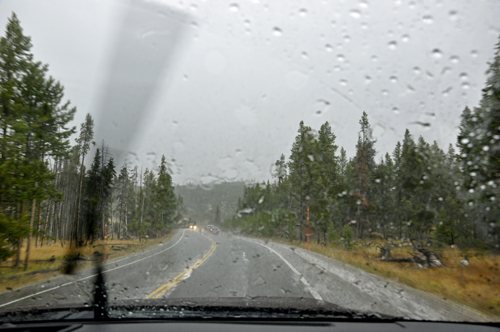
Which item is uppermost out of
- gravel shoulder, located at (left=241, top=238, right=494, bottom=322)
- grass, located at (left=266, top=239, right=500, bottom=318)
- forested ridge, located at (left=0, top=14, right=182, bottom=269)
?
forested ridge, located at (left=0, top=14, right=182, bottom=269)

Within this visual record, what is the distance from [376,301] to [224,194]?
12189cm

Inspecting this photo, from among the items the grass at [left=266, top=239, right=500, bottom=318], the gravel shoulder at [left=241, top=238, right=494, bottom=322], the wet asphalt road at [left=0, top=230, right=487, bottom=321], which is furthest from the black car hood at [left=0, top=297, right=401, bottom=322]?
the grass at [left=266, top=239, right=500, bottom=318]

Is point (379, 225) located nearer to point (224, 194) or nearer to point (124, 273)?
point (124, 273)

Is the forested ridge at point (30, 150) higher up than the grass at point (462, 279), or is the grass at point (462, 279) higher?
the forested ridge at point (30, 150)

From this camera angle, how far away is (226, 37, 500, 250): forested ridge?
1201 centimetres

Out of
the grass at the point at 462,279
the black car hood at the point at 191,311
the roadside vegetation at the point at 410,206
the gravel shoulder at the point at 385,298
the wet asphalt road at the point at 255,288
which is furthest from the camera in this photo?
the roadside vegetation at the point at 410,206

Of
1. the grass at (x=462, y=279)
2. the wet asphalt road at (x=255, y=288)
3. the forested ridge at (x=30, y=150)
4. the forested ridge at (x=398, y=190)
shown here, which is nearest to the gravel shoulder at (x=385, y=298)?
the wet asphalt road at (x=255, y=288)

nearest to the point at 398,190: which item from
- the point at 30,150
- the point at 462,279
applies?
the point at 462,279

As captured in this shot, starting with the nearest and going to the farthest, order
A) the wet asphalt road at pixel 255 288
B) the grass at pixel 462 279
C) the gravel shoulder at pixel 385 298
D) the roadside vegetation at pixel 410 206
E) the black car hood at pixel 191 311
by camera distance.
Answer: the black car hood at pixel 191 311, the gravel shoulder at pixel 385 298, the wet asphalt road at pixel 255 288, the grass at pixel 462 279, the roadside vegetation at pixel 410 206

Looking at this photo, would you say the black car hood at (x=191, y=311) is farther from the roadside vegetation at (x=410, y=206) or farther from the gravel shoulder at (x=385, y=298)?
the roadside vegetation at (x=410, y=206)

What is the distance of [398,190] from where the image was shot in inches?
1529

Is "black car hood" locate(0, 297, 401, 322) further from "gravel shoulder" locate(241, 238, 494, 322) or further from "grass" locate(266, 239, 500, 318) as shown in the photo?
"grass" locate(266, 239, 500, 318)

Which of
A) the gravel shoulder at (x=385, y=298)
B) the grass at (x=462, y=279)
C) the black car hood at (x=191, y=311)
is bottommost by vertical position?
the grass at (x=462, y=279)

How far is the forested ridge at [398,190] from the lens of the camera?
39.4 feet
